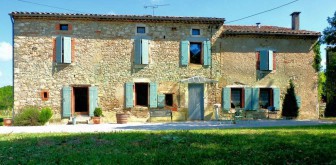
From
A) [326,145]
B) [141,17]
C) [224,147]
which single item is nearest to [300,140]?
[326,145]

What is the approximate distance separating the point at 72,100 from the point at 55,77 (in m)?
1.39

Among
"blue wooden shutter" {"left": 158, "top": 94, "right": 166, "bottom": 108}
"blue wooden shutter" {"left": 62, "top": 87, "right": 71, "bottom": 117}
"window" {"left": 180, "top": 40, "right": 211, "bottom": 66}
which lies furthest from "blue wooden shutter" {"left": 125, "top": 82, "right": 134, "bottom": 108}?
"window" {"left": 180, "top": 40, "right": 211, "bottom": 66}

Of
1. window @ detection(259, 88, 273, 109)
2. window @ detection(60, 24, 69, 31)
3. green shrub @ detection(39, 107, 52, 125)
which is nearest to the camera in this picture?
green shrub @ detection(39, 107, 52, 125)

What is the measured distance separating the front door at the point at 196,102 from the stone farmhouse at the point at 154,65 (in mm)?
52

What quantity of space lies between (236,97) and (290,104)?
Result: 114 inches

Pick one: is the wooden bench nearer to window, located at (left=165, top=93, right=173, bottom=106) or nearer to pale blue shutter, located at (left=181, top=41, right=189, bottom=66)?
window, located at (left=165, top=93, right=173, bottom=106)

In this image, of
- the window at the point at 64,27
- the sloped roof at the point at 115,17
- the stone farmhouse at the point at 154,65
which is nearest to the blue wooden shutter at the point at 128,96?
the stone farmhouse at the point at 154,65

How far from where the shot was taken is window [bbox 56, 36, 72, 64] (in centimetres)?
1388

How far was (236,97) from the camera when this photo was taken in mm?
15773

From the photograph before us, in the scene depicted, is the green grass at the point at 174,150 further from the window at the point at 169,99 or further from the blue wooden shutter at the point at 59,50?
the window at the point at 169,99

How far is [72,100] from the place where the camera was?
1417 centimetres

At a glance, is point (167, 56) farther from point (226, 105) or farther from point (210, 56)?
point (226, 105)

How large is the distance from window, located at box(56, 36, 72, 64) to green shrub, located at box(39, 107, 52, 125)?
2.43 m

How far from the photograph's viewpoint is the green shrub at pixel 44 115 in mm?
13047
